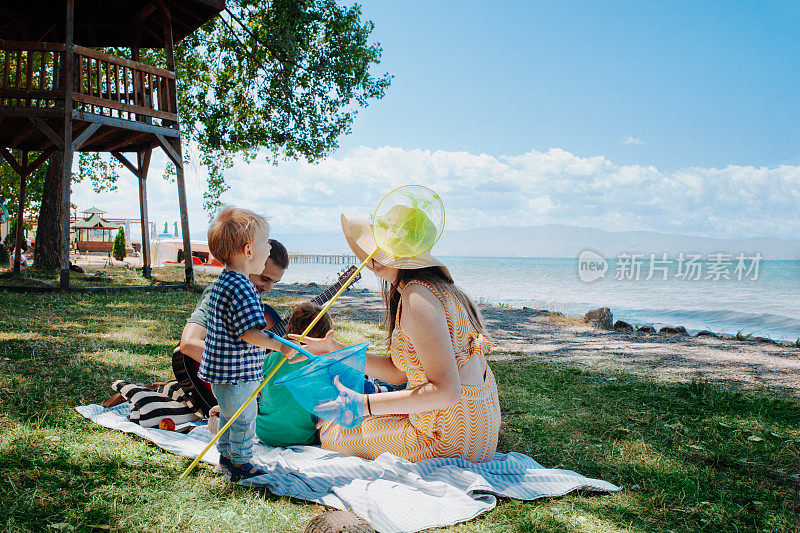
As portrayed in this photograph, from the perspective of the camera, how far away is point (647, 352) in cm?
800

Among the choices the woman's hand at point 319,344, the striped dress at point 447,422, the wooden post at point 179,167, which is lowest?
the striped dress at point 447,422

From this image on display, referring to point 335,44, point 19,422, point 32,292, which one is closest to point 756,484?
point 19,422

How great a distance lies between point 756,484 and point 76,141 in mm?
11067

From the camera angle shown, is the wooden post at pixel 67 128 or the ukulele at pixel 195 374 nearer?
the ukulele at pixel 195 374

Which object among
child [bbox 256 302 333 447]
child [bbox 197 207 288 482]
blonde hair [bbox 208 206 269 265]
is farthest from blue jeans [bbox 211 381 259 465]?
blonde hair [bbox 208 206 269 265]

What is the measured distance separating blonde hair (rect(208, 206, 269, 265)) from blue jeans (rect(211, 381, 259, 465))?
0.68m

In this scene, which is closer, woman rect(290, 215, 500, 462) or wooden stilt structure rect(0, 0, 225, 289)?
woman rect(290, 215, 500, 462)

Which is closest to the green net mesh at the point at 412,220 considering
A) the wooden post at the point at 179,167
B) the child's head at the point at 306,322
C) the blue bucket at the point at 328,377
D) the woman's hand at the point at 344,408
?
the blue bucket at the point at 328,377

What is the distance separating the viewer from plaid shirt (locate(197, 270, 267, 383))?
2826mm

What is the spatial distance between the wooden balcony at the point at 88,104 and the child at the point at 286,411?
873cm

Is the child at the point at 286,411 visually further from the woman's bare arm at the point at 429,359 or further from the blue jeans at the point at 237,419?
the woman's bare arm at the point at 429,359

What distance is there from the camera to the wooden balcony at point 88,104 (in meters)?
9.75

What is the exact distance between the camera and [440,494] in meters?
2.71

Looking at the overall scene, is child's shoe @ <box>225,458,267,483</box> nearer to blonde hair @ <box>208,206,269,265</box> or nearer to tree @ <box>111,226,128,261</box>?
blonde hair @ <box>208,206,269,265</box>
